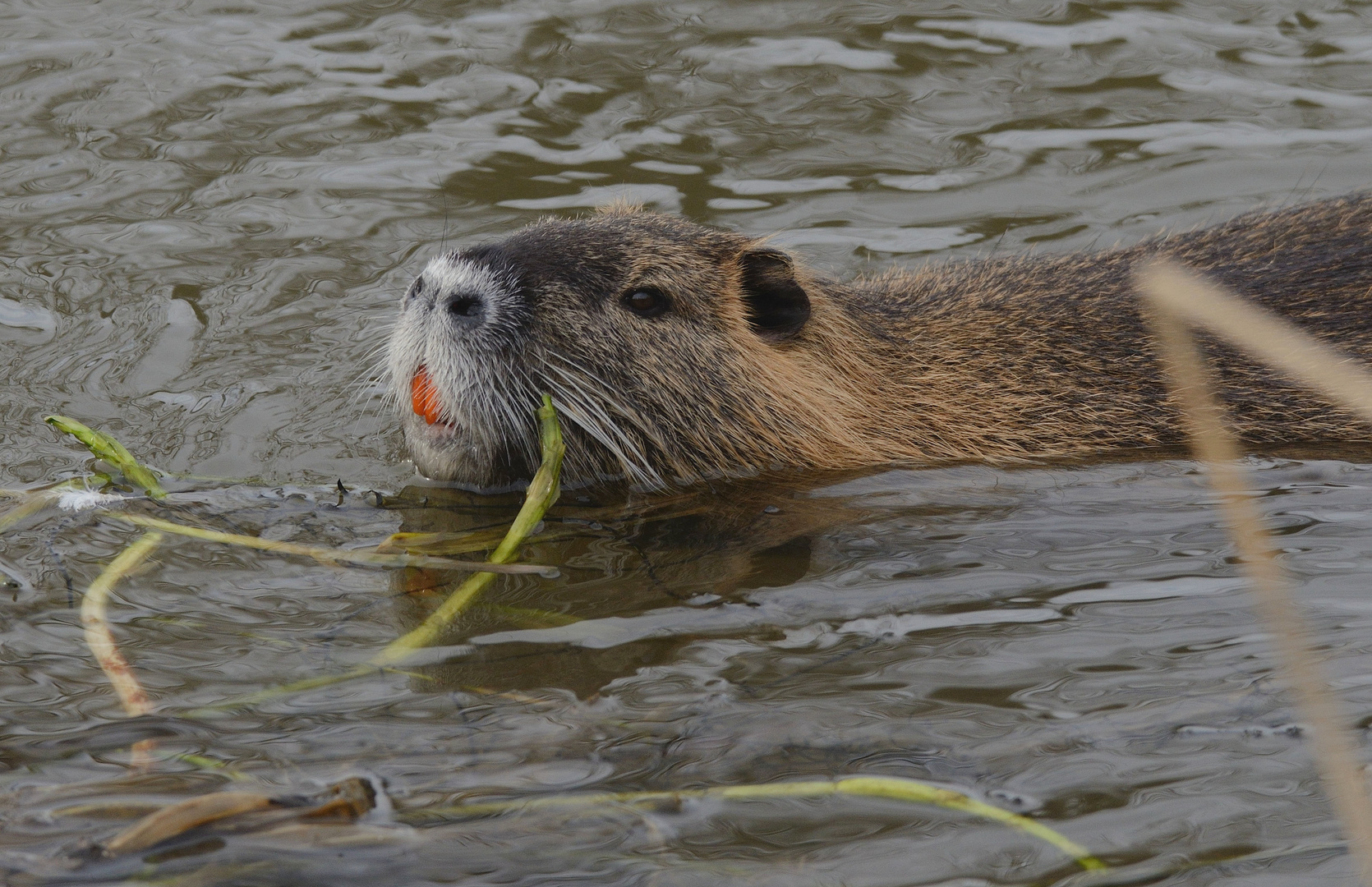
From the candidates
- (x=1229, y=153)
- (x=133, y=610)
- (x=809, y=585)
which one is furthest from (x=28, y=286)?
(x=1229, y=153)

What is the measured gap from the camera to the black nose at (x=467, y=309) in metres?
3.88

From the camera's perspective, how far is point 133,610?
3389 millimetres

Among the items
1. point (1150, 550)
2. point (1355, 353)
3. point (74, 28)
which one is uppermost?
point (74, 28)

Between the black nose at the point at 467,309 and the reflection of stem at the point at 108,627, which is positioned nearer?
the reflection of stem at the point at 108,627

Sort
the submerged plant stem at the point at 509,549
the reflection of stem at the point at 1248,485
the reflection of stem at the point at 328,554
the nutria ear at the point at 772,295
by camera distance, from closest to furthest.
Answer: the reflection of stem at the point at 1248,485
the submerged plant stem at the point at 509,549
the reflection of stem at the point at 328,554
the nutria ear at the point at 772,295

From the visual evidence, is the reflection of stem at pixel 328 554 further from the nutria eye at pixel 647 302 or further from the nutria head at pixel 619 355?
the nutria eye at pixel 647 302

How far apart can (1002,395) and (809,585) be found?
1178 millimetres

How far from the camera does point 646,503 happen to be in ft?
13.7

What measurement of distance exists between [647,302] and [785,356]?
1.50ft

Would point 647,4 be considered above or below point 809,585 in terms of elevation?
above

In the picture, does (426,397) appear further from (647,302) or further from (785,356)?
(785,356)

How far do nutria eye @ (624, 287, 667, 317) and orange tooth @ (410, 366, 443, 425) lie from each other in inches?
22.7

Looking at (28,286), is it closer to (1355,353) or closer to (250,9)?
(250,9)

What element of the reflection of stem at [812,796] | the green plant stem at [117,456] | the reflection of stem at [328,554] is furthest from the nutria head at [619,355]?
the reflection of stem at [812,796]
